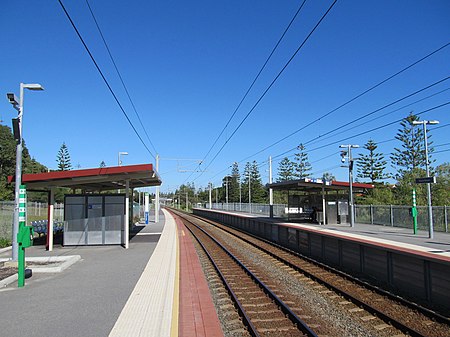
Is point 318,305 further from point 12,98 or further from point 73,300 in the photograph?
point 12,98

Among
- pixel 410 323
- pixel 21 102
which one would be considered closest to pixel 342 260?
pixel 410 323

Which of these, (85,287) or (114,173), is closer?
(85,287)

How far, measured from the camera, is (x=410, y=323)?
663 cm

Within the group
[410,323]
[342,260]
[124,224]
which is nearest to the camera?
[410,323]

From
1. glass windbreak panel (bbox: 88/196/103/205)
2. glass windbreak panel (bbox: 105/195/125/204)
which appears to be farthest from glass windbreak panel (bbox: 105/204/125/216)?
glass windbreak panel (bbox: 88/196/103/205)

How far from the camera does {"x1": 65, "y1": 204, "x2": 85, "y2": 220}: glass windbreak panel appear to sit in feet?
54.5

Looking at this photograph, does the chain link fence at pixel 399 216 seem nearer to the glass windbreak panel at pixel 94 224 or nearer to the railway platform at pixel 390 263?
the railway platform at pixel 390 263

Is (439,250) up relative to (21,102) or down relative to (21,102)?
down

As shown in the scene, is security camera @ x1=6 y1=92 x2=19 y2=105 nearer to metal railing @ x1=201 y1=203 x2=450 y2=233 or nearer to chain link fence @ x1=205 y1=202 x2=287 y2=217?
metal railing @ x1=201 y1=203 x2=450 y2=233

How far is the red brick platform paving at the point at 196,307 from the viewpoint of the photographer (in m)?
5.96

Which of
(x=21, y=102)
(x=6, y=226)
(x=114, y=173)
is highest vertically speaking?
(x=21, y=102)

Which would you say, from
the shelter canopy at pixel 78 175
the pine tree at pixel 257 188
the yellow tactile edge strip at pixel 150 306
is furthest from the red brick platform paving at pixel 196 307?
the pine tree at pixel 257 188

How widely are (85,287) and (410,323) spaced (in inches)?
275

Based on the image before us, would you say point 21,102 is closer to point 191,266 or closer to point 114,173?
point 114,173
